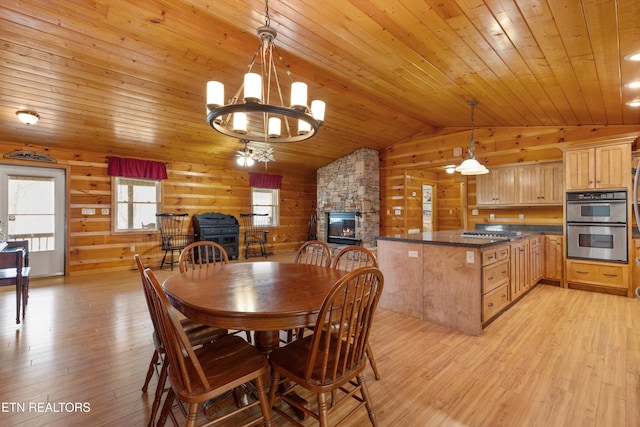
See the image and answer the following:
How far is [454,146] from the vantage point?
6035 mm

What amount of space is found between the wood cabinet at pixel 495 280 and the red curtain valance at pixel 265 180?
19.1ft

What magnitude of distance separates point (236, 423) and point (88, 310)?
2905mm

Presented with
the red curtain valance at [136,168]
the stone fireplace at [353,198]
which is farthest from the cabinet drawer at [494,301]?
the red curtain valance at [136,168]

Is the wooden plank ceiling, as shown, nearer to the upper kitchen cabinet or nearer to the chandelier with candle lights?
the upper kitchen cabinet

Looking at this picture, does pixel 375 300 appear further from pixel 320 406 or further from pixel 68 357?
pixel 68 357

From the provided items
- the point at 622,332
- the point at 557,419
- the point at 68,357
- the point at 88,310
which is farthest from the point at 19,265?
the point at 622,332

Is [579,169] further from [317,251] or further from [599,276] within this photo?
[317,251]

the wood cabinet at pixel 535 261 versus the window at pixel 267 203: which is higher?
the window at pixel 267 203

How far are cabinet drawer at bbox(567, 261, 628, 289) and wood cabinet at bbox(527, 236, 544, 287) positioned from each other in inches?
13.5

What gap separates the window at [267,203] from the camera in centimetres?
800

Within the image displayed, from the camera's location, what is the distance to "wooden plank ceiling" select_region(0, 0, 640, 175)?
7.22ft

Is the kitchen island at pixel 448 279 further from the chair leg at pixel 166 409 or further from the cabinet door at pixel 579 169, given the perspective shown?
the chair leg at pixel 166 409

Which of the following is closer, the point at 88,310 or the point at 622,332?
the point at 622,332

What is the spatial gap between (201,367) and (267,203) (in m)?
6.99
